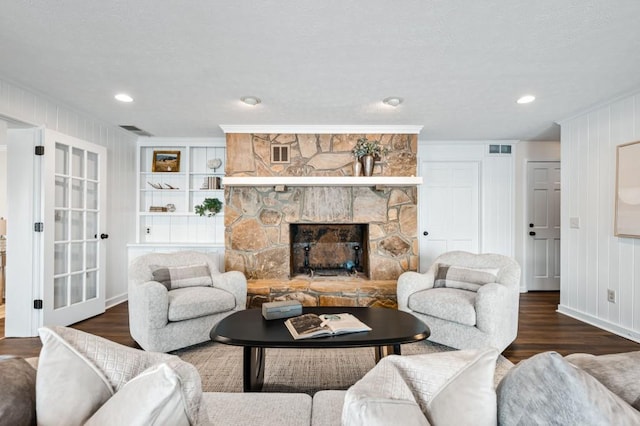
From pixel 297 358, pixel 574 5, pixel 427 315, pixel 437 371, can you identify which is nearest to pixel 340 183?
pixel 427 315

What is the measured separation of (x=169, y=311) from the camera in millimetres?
2654

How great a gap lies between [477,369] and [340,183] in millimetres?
3253

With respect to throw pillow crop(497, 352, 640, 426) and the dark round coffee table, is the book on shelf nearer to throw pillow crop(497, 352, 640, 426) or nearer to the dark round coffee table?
the dark round coffee table

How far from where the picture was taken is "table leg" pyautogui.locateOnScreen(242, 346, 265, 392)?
1.93 m

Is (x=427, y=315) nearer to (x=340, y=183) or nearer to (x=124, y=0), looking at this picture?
(x=340, y=183)

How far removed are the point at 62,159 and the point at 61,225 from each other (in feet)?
2.26

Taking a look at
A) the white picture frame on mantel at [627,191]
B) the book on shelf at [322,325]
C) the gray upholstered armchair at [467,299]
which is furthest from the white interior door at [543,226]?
the book on shelf at [322,325]

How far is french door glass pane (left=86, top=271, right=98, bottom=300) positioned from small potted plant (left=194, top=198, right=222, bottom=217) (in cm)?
146

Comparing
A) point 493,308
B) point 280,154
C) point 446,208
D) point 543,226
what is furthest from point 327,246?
point 543,226

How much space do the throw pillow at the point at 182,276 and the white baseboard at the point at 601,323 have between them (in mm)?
3992

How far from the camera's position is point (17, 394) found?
0.74 m

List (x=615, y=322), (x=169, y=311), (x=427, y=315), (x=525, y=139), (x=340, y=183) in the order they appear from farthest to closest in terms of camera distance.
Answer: (x=525, y=139) < (x=340, y=183) < (x=615, y=322) < (x=427, y=315) < (x=169, y=311)

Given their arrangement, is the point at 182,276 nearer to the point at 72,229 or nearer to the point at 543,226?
the point at 72,229

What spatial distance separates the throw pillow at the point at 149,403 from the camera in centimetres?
64
